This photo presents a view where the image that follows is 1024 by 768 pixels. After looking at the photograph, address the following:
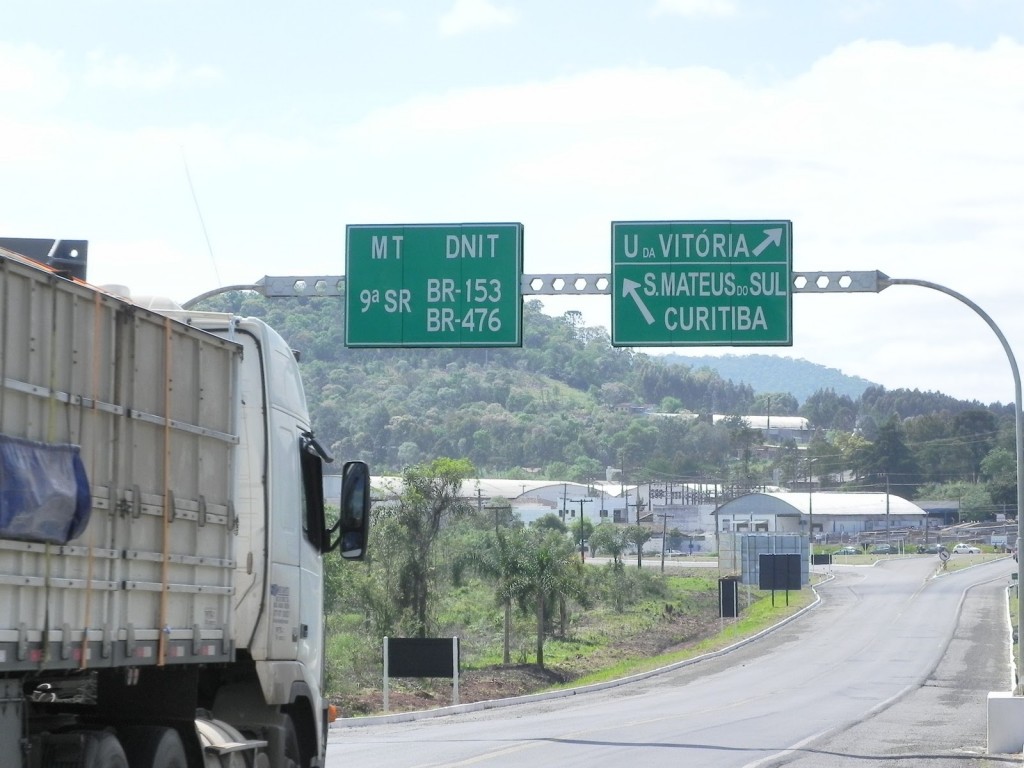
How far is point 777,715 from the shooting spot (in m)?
27.2

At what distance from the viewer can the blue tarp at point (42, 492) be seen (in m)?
5.67

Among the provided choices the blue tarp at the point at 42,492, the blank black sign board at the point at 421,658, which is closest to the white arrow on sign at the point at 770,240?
the blank black sign board at the point at 421,658

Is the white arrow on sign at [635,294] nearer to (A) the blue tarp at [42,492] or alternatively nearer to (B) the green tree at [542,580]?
(A) the blue tarp at [42,492]

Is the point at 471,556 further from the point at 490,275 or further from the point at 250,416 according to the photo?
the point at 250,416

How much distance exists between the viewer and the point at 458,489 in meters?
45.4

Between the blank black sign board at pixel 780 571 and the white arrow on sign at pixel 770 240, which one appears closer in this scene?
the white arrow on sign at pixel 770 240

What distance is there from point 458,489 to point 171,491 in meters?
38.1

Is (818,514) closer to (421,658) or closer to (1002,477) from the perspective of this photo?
(1002,477)

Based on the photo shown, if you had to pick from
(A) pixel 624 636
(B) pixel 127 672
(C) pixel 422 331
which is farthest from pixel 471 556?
(B) pixel 127 672

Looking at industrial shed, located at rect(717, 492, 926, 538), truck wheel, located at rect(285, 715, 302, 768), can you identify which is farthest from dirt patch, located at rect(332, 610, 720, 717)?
industrial shed, located at rect(717, 492, 926, 538)

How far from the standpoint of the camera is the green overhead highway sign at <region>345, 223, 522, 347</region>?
18844mm

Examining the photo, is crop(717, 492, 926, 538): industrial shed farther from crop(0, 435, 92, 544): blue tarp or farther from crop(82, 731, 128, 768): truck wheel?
crop(0, 435, 92, 544): blue tarp

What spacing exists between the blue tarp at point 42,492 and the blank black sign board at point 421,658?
23458 millimetres

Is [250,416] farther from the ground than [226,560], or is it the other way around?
[250,416]
